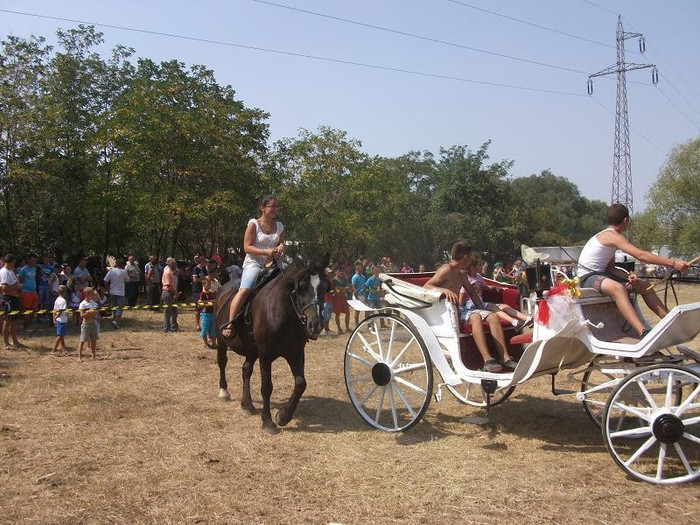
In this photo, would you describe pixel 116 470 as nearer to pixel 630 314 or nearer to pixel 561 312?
pixel 561 312

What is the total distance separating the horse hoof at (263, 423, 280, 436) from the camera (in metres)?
6.14

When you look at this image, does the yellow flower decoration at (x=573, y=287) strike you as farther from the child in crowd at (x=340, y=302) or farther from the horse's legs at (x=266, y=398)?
the child in crowd at (x=340, y=302)

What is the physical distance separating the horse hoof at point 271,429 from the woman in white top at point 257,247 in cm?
116

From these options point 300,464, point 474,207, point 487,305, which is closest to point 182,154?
point 487,305

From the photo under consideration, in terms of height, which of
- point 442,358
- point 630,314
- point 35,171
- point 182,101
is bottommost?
point 442,358

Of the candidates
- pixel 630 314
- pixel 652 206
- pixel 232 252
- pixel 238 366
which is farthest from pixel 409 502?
pixel 652 206

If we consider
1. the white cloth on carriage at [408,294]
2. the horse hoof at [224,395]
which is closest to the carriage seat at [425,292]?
the white cloth on carriage at [408,294]

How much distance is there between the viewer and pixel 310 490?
4.54 meters

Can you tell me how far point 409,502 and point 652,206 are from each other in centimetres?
4093

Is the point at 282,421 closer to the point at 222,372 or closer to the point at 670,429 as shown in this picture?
the point at 222,372

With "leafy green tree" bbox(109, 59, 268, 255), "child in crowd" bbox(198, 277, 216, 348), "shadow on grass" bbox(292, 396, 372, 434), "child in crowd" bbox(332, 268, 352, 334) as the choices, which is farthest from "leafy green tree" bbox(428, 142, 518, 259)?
"shadow on grass" bbox(292, 396, 372, 434)

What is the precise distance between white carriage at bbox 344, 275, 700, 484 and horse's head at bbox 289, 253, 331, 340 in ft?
2.14

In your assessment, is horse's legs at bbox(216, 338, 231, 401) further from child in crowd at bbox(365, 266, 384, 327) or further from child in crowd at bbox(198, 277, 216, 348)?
child in crowd at bbox(365, 266, 384, 327)

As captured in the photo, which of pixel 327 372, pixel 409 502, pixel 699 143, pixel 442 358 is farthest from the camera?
pixel 699 143
